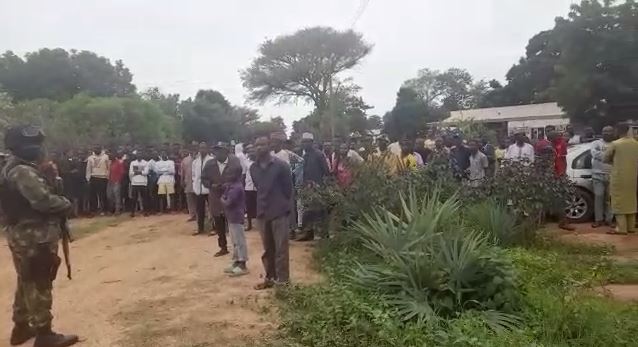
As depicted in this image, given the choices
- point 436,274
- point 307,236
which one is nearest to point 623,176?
point 307,236

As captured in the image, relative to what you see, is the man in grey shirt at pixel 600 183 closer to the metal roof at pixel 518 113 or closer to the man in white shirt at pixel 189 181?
the man in white shirt at pixel 189 181

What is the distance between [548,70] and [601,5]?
1745 cm

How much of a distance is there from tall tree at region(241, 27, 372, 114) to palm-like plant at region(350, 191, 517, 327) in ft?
107

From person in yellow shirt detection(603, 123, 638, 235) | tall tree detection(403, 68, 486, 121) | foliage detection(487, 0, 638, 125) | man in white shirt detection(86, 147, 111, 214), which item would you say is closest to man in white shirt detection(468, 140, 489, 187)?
person in yellow shirt detection(603, 123, 638, 235)

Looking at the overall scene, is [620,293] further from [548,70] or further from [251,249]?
[548,70]

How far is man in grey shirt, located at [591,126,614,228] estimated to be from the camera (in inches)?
401

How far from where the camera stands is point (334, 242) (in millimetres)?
8344

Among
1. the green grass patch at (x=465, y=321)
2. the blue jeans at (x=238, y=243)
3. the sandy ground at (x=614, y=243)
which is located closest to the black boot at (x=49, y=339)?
the green grass patch at (x=465, y=321)

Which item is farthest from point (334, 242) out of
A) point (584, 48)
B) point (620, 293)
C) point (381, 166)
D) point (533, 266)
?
point (584, 48)

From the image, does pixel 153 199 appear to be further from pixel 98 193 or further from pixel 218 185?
pixel 218 185

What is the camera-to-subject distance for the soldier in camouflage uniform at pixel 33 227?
513 centimetres

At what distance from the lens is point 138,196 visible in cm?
1464

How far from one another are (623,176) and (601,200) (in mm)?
1083

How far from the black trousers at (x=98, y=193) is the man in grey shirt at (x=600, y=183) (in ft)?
33.5
